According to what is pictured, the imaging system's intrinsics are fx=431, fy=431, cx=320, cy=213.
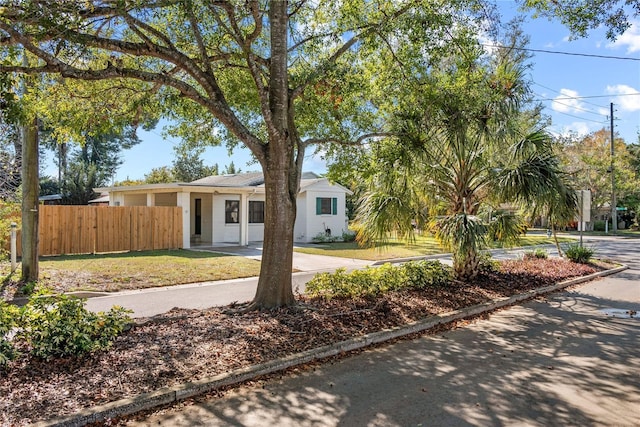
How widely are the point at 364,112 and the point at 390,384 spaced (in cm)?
563

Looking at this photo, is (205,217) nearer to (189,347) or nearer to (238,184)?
(238,184)

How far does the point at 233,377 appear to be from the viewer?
4.30 meters

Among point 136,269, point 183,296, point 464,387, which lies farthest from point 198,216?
point 464,387

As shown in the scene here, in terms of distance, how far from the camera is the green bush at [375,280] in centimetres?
753

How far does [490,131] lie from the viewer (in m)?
9.00

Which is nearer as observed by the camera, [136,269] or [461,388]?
[461,388]

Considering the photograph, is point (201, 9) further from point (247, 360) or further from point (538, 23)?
point (538, 23)

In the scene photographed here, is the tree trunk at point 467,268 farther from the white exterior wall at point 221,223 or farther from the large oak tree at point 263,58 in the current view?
the white exterior wall at point 221,223

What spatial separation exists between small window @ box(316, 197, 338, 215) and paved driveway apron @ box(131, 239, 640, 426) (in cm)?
1677

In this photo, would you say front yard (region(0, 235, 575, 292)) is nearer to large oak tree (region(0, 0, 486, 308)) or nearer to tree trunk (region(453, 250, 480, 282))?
tree trunk (region(453, 250, 480, 282))

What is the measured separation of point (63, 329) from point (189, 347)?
1.29 meters

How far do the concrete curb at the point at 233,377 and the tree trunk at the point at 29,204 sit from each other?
7.12 metres

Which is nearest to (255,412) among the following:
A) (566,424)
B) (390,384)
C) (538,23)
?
(390,384)

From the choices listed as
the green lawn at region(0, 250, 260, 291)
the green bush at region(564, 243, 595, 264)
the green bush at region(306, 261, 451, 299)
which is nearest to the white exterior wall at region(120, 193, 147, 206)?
the green lawn at region(0, 250, 260, 291)
